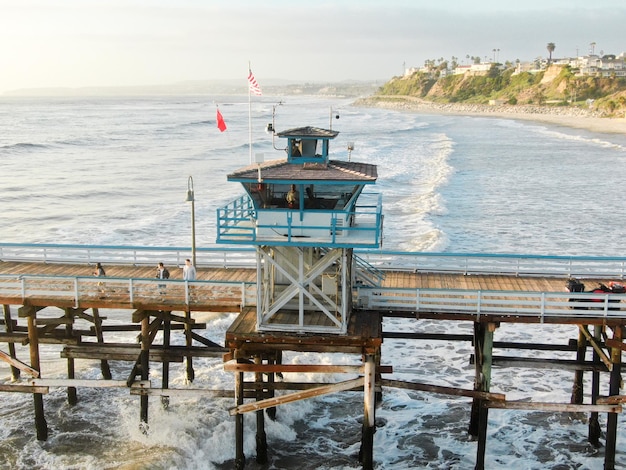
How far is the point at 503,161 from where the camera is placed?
238 feet

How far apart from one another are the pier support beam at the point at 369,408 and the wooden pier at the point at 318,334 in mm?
27

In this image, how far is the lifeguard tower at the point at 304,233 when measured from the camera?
16.0 meters

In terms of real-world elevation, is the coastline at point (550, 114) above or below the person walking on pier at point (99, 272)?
above

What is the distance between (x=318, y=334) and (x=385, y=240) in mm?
20953

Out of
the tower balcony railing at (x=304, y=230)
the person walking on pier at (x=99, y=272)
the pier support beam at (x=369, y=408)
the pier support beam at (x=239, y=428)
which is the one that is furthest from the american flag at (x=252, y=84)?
the pier support beam at (x=369, y=408)

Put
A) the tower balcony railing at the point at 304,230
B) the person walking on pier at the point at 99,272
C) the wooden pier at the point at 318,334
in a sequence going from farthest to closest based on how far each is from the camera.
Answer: the person walking on pier at the point at 99,272
the wooden pier at the point at 318,334
the tower balcony railing at the point at 304,230

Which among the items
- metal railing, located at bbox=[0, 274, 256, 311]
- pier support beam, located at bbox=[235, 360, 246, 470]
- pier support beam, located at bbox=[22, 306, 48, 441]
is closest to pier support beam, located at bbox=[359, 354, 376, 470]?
pier support beam, located at bbox=[235, 360, 246, 470]

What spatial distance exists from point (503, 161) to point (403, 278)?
55.8m

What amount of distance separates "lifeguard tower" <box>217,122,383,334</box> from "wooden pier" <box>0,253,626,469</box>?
0.51m

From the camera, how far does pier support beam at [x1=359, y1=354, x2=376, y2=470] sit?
1606cm

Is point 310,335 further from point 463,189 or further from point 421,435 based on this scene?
point 463,189

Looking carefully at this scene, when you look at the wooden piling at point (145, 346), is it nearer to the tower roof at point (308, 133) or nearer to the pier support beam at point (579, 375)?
the tower roof at point (308, 133)

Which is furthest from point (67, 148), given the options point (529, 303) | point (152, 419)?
point (529, 303)

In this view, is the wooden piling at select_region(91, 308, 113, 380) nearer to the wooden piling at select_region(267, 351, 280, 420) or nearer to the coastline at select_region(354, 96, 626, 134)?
the wooden piling at select_region(267, 351, 280, 420)
